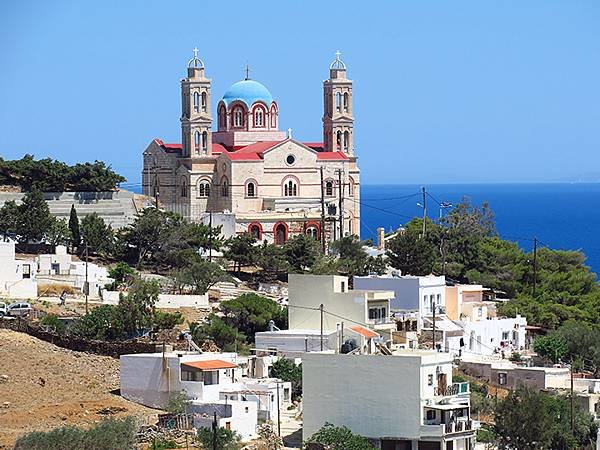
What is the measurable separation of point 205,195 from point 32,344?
29.4 m

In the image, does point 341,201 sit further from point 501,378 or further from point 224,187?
point 501,378

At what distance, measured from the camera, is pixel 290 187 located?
7575 centimetres

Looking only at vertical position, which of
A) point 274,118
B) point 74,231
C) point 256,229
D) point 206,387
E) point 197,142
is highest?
point 274,118

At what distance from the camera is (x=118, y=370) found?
45.4 m

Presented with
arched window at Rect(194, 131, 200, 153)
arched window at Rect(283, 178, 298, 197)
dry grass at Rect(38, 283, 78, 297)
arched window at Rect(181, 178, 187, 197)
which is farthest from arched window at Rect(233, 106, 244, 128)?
dry grass at Rect(38, 283, 78, 297)

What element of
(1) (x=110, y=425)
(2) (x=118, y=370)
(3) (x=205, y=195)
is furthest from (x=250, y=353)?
(3) (x=205, y=195)

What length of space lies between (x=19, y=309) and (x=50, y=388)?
24.0 feet

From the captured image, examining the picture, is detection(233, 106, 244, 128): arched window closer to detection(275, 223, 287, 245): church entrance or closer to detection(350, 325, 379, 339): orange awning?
detection(275, 223, 287, 245): church entrance

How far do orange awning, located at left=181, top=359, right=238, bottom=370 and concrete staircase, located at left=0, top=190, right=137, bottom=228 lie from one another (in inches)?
1027

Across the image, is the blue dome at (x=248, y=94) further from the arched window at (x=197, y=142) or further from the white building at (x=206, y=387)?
the white building at (x=206, y=387)

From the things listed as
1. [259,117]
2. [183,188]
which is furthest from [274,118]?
[183,188]

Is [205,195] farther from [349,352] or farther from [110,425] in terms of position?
[110,425]

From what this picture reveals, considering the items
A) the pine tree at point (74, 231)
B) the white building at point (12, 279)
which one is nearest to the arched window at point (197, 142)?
the pine tree at point (74, 231)

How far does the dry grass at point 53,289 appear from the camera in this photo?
54.8m
